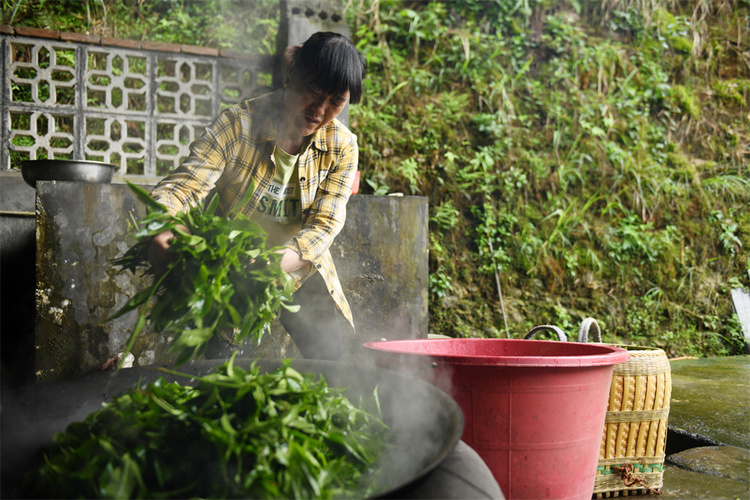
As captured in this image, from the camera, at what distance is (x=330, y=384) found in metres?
1.76

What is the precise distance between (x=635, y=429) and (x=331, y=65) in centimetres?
235

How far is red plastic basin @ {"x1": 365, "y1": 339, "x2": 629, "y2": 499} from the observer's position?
2.03 metres

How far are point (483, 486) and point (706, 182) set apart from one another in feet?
24.1

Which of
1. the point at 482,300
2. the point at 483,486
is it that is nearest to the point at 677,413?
the point at 482,300

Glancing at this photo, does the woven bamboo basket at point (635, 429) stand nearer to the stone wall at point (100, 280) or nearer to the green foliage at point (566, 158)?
the stone wall at point (100, 280)

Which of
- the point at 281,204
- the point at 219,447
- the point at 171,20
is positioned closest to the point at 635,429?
the point at 281,204

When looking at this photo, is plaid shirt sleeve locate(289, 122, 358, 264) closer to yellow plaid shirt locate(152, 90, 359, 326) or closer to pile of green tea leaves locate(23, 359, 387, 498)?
yellow plaid shirt locate(152, 90, 359, 326)

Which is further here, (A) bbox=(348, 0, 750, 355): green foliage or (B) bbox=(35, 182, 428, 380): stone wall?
(A) bbox=(348, 0, 750, 355): green foliage

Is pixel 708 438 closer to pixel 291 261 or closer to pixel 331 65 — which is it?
pixel 291 261

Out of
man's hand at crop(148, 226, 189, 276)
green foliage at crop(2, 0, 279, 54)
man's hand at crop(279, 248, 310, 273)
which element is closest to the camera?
man's hand at crop(148, 226, 189, 276)

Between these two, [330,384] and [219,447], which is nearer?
[219,447]

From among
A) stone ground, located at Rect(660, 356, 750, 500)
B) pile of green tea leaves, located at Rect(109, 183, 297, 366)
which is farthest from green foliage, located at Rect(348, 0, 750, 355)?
pile of green tea leaves, located at Rect(109, 183, 297, 366)

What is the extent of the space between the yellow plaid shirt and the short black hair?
31cm

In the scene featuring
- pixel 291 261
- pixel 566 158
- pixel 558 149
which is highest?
pixel 558 149
